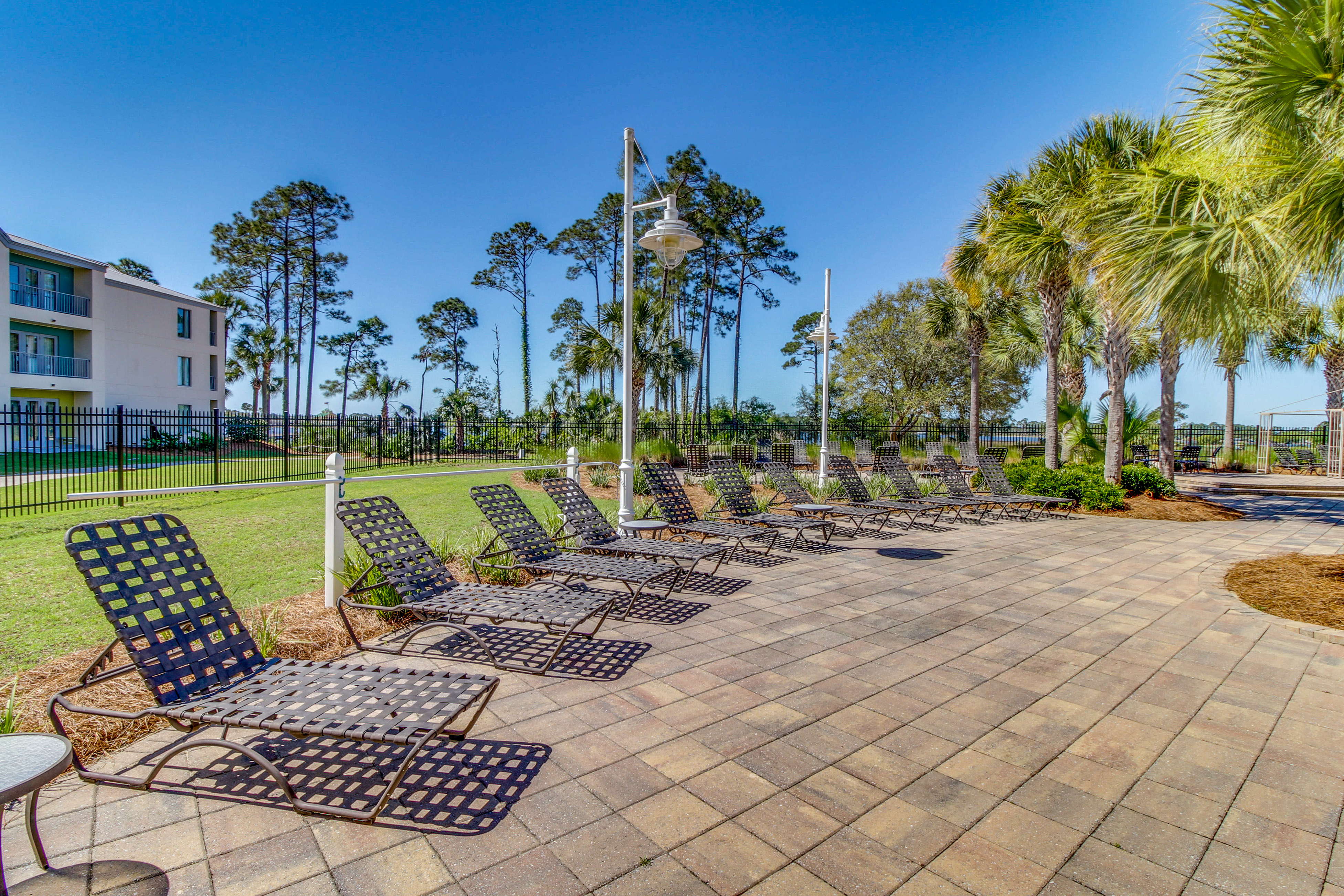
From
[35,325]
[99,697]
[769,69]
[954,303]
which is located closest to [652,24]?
[769,69]

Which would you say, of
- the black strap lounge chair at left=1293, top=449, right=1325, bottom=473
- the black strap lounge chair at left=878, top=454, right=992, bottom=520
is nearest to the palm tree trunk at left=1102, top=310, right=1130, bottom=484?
the black strap lounge chair at left=878, top=454, right=992, bottom=520

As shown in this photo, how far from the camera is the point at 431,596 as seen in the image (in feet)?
12.8

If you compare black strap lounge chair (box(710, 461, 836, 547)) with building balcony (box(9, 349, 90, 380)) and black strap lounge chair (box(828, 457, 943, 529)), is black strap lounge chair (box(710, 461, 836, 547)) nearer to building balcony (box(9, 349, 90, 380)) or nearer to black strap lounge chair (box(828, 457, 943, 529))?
black strap lounge chair (box(828, 457, 943, 529))

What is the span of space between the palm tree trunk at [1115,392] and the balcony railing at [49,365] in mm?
34506

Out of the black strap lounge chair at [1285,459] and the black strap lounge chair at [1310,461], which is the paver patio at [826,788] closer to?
the black strap lounge chair at [1285,459]

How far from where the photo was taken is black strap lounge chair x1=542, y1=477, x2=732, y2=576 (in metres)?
5.45

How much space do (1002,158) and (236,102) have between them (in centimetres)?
1672

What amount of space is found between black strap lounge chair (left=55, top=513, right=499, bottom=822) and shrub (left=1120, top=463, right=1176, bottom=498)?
43.5 feet

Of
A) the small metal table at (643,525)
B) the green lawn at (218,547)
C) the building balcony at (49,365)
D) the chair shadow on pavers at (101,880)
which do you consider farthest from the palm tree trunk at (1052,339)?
the building balcony at (49,365)

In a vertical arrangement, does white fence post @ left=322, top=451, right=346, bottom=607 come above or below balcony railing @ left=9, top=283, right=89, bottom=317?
below

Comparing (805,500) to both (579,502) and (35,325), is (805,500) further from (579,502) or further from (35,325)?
(35,325)

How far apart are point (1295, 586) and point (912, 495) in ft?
16.0

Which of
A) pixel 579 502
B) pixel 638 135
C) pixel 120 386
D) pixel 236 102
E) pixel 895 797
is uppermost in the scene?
pixel 236 102

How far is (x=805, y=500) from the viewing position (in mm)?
9656
